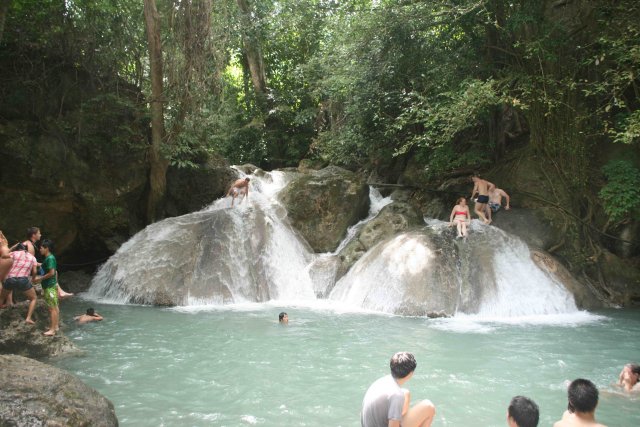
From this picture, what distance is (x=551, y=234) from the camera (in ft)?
39.5

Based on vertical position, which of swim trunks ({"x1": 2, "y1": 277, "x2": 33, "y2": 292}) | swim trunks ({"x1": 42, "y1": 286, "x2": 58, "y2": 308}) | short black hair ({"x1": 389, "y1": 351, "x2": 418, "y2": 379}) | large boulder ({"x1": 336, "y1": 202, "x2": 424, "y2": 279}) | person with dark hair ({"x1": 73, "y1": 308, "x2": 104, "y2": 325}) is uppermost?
large boulder ({"x1": 336, "y1": 202, "x2": 424, "y2": 279})

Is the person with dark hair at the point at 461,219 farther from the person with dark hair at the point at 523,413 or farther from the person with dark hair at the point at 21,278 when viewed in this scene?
the person with dark hair at the point at 21,278

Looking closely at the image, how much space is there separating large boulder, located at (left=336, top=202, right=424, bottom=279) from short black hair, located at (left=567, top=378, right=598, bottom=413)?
859 centimetres

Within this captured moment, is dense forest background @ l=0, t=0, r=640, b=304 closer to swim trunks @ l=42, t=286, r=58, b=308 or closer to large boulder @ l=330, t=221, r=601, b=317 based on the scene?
large boulder @ l=330, t=221, r=601, b=317

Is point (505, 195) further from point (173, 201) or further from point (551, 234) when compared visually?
point (173, 201)

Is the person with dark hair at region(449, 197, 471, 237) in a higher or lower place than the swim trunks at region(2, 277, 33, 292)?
higher

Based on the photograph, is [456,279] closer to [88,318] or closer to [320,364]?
[320,364]

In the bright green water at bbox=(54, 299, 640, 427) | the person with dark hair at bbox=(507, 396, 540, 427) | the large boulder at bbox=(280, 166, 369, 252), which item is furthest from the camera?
the large boulder at bbox=(280, 166, 369, 252)

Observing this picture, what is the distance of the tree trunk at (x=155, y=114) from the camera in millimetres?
12656

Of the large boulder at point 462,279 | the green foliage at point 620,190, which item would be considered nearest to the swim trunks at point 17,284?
the large boulder at point 462,279

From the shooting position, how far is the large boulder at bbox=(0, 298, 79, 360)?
20.9ft

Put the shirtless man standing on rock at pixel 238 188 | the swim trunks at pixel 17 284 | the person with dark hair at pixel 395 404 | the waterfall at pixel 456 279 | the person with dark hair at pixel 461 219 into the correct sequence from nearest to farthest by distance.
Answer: the person with dark hair at pixel 395 404 → the swim trunks at pixel 17 284 → the waterfall at pixel 456 279 → the person with dark hair at pixel 461 219 → the shirtless man standing on rock at pixel 238 188

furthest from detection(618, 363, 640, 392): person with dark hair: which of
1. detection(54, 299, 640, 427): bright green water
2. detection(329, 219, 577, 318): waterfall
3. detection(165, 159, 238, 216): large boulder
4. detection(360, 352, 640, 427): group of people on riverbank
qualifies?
detection(165, 159, 238, 216): large boulder

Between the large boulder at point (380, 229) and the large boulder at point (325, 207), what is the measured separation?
2.37ft
